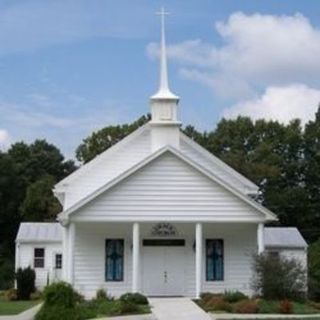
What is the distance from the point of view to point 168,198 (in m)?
35.8

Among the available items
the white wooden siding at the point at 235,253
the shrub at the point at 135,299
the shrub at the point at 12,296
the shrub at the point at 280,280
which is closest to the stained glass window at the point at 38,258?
the shrub at the point at 12,296

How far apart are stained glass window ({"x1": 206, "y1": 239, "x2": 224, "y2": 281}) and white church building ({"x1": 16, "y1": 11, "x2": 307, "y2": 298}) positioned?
0.15ft

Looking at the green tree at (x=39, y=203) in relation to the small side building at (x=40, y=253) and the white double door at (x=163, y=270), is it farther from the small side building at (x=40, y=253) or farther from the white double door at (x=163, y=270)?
the white double door at (x=163, y=270)

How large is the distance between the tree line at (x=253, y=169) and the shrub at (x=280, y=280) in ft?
114

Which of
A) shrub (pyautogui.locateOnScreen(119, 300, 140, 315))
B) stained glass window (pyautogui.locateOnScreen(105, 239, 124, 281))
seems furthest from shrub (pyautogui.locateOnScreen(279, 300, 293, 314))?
stained glass window (pyautogui.locateOnScreen(105, 239, 124, 281))

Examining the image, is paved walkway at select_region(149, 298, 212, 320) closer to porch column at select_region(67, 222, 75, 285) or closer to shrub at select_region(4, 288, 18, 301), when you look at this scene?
porch column at select_region(67, 222, 75, 285)

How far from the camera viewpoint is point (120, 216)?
3531 centimetres

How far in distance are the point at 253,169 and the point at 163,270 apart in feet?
104

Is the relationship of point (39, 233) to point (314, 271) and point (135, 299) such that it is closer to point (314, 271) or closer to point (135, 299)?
point (314, 271)

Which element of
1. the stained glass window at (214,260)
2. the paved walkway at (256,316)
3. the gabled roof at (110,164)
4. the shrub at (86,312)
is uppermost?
the gabled roof at (110,164)

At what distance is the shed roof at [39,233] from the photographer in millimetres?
47531

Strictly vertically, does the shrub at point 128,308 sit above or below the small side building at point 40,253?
below

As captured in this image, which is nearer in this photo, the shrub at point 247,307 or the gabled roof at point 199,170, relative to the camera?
the shrub at point 247,307

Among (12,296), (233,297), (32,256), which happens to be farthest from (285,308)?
(32,256)
